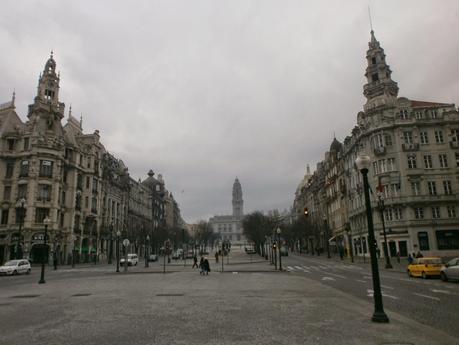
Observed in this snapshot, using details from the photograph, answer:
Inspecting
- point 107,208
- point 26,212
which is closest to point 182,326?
point 26,212

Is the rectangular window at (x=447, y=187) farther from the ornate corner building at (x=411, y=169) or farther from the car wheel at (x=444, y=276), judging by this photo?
the car wheel at (x=444, y=276)

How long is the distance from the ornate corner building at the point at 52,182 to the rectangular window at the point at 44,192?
0.51ft

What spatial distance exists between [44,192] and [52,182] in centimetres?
203

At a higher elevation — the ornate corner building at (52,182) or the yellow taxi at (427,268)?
the ornate corner building at (52,182)

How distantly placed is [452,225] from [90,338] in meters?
57.7

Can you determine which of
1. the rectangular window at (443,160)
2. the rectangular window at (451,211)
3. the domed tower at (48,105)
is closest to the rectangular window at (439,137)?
the rectangular window at (443,160)

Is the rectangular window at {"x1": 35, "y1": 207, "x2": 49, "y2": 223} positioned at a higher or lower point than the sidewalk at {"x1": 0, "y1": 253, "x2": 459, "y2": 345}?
higher

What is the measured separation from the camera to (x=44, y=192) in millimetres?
59719

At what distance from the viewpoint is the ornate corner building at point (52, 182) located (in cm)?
5712

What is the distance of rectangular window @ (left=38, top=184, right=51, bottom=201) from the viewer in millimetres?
58978

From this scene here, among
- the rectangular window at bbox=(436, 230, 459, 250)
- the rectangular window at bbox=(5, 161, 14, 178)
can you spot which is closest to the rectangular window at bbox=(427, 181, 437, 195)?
the rectangular window at bbox=(436, 230, 459, 250)

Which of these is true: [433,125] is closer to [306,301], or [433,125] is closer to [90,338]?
[306,301]

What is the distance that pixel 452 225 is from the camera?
5350cm

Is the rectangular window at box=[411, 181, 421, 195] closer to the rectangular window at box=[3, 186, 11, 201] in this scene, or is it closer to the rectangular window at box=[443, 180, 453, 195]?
the rectangular window at box=[443, 180, 453, 195]
